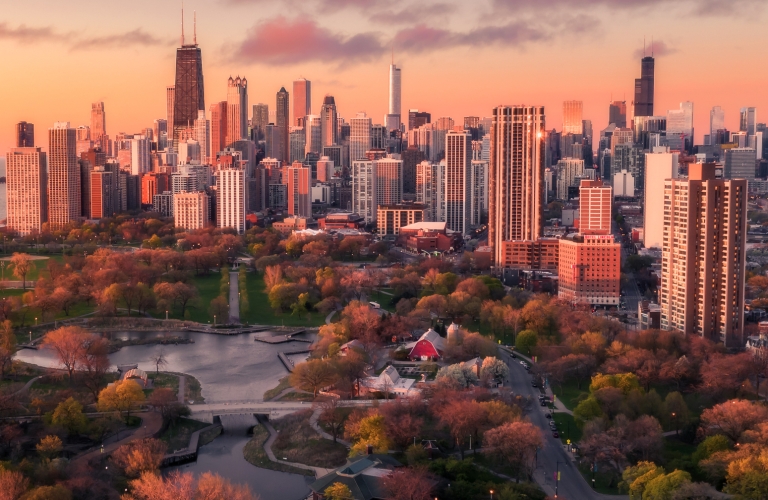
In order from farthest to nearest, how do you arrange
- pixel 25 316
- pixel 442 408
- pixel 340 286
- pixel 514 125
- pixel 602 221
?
pixel 602 221 → pixel 514 125 → pixel 340 286 → pixel 25 316 → pixel 442 408

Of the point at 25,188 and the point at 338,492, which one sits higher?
the point at 25,188

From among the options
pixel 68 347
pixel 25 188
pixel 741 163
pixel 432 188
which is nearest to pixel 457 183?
pixel 432 188

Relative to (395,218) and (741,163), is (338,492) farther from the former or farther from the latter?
(741,163)

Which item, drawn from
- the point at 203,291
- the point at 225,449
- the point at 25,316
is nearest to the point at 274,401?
the point at 225,449

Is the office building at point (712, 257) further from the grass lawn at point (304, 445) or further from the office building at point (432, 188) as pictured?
the office building at point (432, 188)

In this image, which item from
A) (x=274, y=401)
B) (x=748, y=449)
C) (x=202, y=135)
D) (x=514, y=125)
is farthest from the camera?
(x=202, y=135)

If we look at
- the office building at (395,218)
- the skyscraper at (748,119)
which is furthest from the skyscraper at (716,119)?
the office building at (395,218)

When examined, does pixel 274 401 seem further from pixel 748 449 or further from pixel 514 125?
pixel 514 125

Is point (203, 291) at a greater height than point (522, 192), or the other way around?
point (522, 192)
